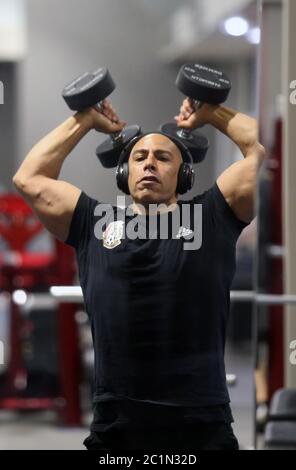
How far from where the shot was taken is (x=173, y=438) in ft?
6.24

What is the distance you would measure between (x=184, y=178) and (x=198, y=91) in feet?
0.57

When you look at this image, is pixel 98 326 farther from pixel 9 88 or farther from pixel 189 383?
pixel 9 88

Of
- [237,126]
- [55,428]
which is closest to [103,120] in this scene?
[237,126]

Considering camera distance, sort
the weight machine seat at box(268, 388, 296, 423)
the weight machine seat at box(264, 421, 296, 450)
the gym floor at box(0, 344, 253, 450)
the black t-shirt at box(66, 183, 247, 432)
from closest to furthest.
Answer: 1. the black t-shirt at box(66, 183, 247, 432)
2. the gym floor at box(0, 344, 253, 450)
3. the weight machine seat at box(264, 421, 296, 450)
4. the weight machine seat at box(268, 388, 296, 423)

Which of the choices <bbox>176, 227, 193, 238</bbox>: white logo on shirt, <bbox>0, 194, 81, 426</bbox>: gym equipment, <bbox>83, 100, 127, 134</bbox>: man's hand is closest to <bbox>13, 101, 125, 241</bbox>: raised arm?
<bbox>83, 100, 127, 134</bbox>: man's hand

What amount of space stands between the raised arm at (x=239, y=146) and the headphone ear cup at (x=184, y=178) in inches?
2.3

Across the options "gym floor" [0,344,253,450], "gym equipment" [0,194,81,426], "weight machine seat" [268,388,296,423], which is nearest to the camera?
"gym floor" [0,344,253,450]

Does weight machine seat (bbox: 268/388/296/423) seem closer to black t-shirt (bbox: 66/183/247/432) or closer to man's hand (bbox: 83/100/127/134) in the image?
black t-shirt (bbox: 66/183/247/432)

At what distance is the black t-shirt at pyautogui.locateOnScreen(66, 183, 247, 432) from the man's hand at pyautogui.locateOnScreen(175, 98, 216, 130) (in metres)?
0.16

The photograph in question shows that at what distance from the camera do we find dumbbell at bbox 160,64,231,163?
1.94m

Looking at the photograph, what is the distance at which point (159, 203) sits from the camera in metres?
1.92

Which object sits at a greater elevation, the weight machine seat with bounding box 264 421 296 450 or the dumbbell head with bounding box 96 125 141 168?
the dumbbell head with bounding box 96 125 141 168

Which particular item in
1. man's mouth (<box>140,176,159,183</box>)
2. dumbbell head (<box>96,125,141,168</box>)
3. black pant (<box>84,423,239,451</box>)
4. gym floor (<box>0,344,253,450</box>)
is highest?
dumbbell head (<box>96,125,141,168</box>)

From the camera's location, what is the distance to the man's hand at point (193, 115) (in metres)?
1.95
